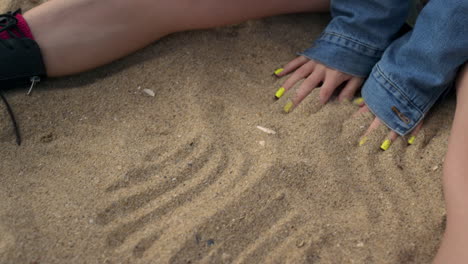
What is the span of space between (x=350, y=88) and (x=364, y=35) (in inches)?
6.3

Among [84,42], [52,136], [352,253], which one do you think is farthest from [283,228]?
[84,42]

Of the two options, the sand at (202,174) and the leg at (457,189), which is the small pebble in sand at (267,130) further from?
the leg at (457,189)

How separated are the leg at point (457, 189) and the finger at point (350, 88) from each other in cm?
27

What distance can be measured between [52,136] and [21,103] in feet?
0.49

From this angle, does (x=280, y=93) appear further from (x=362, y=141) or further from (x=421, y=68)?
(x=421, y=68)

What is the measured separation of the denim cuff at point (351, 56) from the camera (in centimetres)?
141

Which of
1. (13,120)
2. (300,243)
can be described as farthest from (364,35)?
(13,120)

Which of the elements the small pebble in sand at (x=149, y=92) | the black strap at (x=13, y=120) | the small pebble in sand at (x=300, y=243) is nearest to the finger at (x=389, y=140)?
the small pebble in sand at (x=300, y=243)

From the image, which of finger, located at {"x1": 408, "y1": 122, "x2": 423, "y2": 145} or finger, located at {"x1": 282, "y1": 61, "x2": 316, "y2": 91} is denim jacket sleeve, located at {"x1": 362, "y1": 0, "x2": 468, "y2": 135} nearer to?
finger, located at {"x1": 408, "y1": 122, "x2": 423, "y2": 145}

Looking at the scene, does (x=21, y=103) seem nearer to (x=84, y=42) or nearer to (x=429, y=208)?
(x=84, y=42)

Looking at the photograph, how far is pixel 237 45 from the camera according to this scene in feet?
5.05

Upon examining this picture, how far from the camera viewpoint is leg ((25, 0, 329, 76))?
1.36 metres

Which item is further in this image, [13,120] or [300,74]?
[300,74]

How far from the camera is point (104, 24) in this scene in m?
1.38
